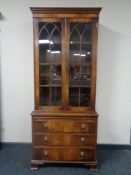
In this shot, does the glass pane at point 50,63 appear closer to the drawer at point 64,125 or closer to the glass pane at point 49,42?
the glass pane at point 49,42

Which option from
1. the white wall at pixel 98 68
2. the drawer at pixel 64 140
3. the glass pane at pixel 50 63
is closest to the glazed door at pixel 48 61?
the glass pane at pixel 50 63

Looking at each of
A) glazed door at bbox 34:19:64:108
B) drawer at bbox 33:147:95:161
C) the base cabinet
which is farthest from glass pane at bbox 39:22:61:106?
drawer at bbox 33:147:95:161

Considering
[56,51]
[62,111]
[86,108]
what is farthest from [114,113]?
[56,51]

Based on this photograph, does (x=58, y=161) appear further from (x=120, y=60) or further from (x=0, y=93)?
(x=120, y=60)

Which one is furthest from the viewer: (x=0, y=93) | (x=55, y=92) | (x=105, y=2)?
(x=0, y=93)

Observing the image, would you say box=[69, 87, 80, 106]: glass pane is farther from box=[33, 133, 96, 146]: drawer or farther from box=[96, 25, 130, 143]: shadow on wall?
box=[96, 25, 130, 143]: shadow on wall

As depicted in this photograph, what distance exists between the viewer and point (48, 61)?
295cm

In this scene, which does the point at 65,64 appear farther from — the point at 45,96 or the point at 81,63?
the point at 45,96

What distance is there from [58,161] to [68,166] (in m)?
0.17

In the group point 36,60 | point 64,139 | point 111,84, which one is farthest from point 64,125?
point 111,84

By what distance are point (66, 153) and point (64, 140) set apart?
7.1 inches

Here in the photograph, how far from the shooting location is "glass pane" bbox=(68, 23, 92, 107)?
2.87 m

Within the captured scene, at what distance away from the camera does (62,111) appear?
296 cm

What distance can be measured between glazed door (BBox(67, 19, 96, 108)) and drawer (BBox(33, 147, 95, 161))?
60cm
